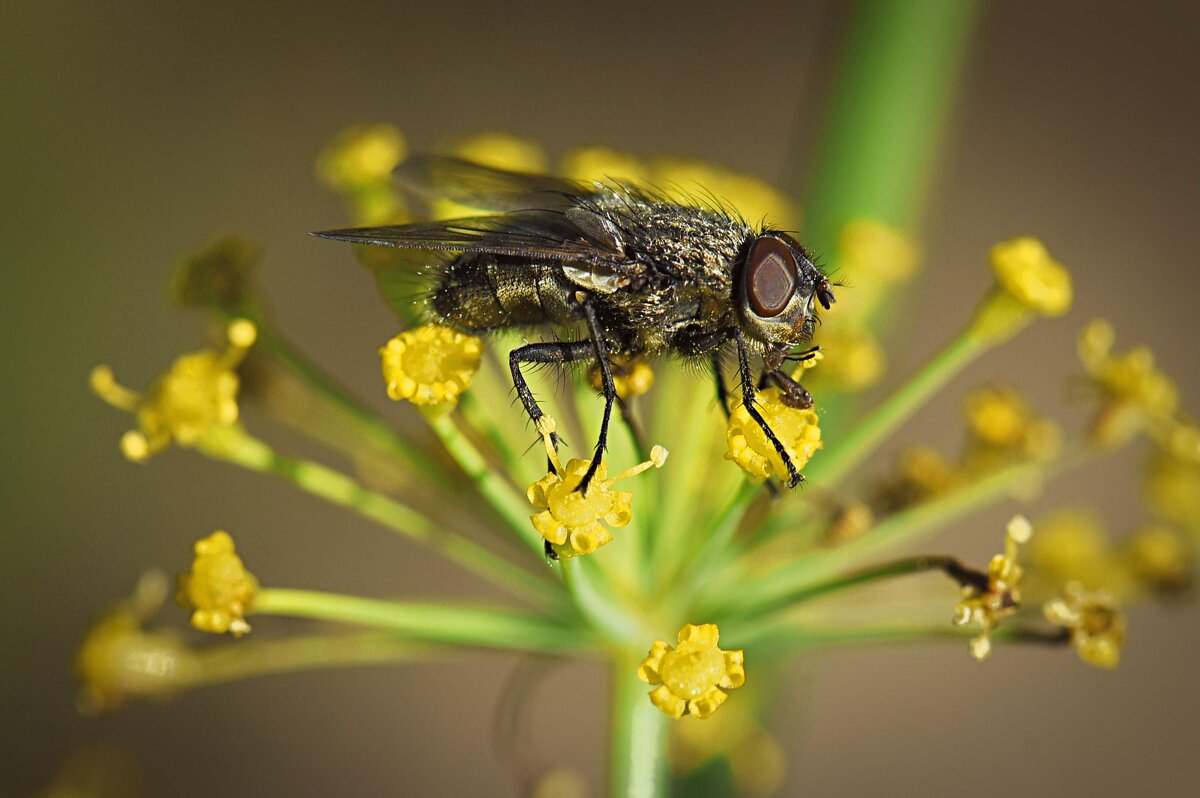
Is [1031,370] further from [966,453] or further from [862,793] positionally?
[966,453]

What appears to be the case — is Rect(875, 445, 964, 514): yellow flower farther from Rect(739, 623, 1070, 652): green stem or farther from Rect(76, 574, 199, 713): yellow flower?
Rect(76, 574, 199, 713): yellow flower

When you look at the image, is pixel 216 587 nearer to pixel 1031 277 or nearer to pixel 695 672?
pixel 695 672

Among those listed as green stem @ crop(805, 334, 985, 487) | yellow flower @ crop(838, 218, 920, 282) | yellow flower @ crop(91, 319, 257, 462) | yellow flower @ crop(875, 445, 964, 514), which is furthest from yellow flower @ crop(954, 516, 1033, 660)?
yellow flower @ crop(91, 319, 257, 462)

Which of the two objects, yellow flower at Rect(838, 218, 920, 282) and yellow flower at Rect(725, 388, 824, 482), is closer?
yellow flower at Rect(725, 388, 824, 482)

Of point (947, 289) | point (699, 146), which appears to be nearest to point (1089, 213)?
point (947, 289)

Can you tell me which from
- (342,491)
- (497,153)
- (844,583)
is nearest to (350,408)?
(342,491)

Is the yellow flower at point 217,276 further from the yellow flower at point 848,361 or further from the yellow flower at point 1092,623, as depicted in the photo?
the yellow flower at point 1092,623

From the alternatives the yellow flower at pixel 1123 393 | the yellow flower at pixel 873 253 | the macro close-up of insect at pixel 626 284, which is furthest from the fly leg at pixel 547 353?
the yellow flower at pixel 1123 393
